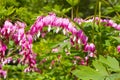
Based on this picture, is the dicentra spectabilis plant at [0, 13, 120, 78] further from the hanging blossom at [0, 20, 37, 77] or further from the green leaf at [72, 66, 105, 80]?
the green leaf at [72, 66, 105, 80]

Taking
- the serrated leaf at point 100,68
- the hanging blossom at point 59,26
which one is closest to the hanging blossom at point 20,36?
the hanging blossom at point 59,26

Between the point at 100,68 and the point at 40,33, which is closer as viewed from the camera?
the point at 100,68

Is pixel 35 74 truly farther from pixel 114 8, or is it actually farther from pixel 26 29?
pixel 114 8

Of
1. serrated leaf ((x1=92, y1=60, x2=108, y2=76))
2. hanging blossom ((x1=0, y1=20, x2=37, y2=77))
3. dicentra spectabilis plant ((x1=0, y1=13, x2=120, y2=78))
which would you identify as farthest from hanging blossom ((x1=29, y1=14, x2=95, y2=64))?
serrated leaf ((x1=92, y1=60, x2=108, y2=76))

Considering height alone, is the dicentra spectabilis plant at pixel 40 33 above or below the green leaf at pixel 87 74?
above

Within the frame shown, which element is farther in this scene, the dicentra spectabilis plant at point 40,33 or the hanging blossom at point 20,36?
the hanging blossom at point 20,36

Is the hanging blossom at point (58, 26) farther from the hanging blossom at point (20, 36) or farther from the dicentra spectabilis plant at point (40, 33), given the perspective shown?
the hanging blossom at point (20, 36)

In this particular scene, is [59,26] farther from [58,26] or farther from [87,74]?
[87,74]

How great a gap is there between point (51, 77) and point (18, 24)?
0.76m

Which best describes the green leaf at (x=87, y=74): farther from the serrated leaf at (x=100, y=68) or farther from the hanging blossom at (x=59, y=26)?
the hanging blossom at (x=59, y=26)

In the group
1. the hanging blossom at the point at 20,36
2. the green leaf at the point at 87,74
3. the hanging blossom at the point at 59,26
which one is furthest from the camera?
the hanging blossom at the point at 20,36

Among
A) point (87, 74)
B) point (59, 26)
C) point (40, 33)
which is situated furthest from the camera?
point (40, 33)

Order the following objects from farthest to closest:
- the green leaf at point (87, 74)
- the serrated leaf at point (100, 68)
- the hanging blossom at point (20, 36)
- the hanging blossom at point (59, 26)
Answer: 1. the hanging blossom at point (20, 36)
2. the hanging blossom at point (59, 26)
3. the serrated leaf at point (100, 68)
4. the green leaf at point (87, 74)

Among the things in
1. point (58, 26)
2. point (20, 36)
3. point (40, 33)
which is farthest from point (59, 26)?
point (20, 36)
